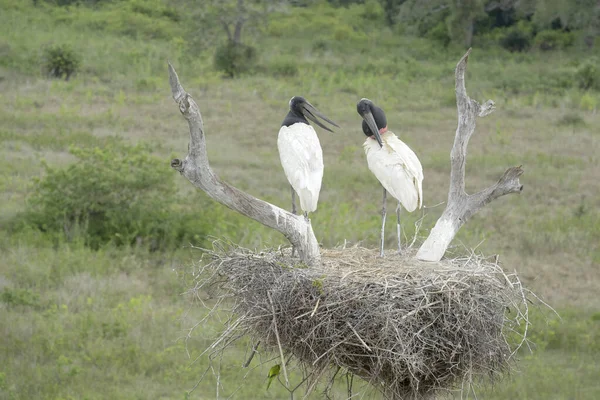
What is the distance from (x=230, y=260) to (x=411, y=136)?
65.5ft

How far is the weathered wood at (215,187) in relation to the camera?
571 centimetres

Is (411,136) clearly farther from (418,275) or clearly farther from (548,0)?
(418,275)

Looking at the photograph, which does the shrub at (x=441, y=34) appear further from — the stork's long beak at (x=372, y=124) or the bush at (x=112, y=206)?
the stork's long beak at (x=372, y=124)

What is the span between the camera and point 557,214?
19891 millimetres

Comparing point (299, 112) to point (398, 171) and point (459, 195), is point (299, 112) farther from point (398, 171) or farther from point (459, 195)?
point (459, 195)

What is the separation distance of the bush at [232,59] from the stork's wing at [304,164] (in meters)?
26.7

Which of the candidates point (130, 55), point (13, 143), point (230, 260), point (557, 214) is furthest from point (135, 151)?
point (130, 55)

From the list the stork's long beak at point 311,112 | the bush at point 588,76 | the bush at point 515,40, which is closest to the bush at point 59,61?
the bush at point 588,76

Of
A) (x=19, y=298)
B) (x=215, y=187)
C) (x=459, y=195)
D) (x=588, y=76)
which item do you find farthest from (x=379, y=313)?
(x=588, y=76)

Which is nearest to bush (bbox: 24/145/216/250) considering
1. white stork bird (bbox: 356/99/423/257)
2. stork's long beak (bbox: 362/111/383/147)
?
white stork bird (bbox: 356/99/423/257)

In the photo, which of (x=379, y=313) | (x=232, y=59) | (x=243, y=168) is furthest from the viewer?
(x=232, y=59)

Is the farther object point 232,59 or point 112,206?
point 232,59

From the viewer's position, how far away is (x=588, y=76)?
32531 mm

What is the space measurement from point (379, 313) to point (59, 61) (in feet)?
87.6
